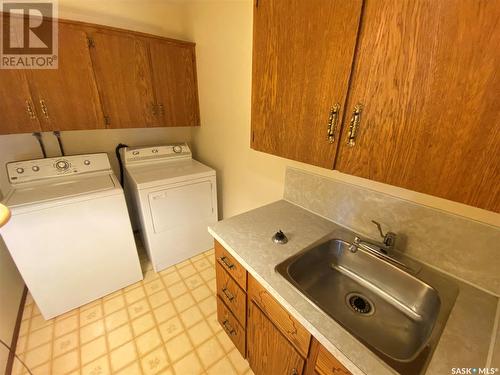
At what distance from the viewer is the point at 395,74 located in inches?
24.9

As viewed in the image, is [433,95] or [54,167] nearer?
[433,95]

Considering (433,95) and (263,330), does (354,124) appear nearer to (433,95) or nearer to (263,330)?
(433,95)

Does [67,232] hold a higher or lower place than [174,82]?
lower

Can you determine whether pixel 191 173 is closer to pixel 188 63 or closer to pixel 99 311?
pixel 188 63

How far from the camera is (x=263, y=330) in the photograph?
1054 mm

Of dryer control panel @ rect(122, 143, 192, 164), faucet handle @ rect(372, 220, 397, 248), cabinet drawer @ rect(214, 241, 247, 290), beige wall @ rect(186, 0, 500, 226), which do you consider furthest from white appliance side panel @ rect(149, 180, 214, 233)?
faucet handle @ rect(372, 220, 397, 248)

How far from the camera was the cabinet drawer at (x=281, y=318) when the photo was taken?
0.81m

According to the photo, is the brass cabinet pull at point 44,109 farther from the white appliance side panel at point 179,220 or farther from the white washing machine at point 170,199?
the white appliance side panel at point 179,220

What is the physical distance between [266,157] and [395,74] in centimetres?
108

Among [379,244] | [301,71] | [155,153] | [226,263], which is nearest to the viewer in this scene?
[301,71]

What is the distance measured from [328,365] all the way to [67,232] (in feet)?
6.18

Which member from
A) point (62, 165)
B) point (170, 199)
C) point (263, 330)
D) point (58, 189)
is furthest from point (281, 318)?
point (62, 165)

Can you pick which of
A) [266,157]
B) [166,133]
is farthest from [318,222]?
[166,133]

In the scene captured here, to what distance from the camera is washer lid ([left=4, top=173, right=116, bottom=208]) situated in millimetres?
1496
